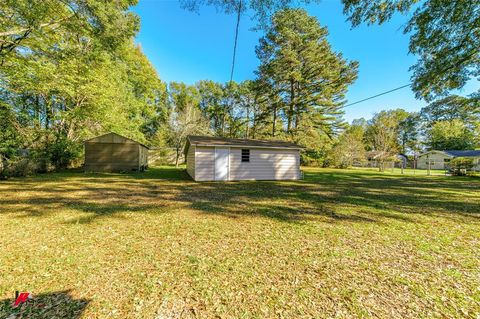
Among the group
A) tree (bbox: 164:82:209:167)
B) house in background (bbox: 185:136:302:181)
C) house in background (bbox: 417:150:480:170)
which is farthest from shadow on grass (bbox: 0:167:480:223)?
house in background (bbox: 417:150:480:170)

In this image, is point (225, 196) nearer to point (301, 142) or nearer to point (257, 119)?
point (301, 142)

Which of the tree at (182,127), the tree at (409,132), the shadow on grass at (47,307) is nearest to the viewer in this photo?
the shadow on grass at (47,307)

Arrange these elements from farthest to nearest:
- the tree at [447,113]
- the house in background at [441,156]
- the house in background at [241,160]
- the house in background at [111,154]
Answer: the tree at [447,113]
the house in background at [441,156]
the house in background at [111,154]
the house in background at [241,160]

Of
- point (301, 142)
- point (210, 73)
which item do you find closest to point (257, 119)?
point (301, 142)

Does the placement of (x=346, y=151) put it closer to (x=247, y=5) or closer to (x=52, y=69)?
(x=247, y=5)

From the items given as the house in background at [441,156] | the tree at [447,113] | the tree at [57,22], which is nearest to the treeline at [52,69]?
the tree at [57,22]

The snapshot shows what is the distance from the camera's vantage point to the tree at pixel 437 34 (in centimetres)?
816

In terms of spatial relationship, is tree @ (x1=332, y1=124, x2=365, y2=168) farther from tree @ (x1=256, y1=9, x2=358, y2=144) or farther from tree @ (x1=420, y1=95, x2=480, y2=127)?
tree @ (x1=420, y1=95, x2=480, y2=127)

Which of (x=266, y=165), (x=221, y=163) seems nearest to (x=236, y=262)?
(x=221, y=163)

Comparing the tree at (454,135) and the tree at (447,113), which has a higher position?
the tree at (447,113)

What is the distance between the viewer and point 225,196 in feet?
24.6

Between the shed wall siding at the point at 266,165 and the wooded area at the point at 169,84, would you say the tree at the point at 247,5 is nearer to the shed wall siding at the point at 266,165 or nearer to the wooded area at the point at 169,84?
the wooded area at the point at 169,84

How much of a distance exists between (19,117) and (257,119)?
19.6 meters

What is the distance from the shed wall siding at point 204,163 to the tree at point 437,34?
9.08 meters
